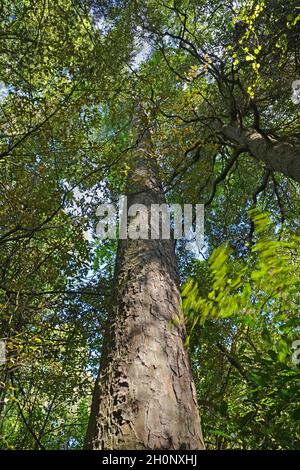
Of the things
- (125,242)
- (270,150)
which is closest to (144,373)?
(125,242)

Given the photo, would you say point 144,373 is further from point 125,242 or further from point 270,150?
point 270,150

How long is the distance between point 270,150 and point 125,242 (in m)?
2.36

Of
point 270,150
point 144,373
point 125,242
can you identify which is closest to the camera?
point 144,373

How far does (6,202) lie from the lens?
15.1 feet

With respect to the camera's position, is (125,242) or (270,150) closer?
(125,242)

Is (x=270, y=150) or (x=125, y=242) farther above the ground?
(x=270, y=150)

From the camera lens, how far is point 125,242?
183 inches

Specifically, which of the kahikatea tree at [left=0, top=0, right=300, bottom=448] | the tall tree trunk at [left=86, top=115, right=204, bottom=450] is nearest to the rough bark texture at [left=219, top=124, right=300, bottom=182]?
the kahikatea tree at [left=0, top=0, right=300, bottom=448]

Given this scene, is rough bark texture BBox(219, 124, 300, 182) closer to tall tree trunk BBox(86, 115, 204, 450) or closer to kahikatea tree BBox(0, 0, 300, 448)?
kahikatea tree BBox(0, 0, 300, 448)
